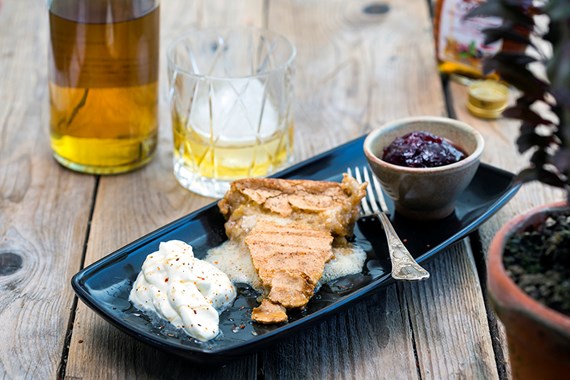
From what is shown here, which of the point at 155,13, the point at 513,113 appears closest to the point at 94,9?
the point at 155,13

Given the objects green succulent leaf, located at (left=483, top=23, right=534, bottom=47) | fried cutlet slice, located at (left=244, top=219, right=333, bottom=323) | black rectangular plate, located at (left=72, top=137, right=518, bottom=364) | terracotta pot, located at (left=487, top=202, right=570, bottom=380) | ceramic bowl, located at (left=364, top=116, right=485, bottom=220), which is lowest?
black rectangular plate, located at (left=72, top=137, right=518, bottom=364)

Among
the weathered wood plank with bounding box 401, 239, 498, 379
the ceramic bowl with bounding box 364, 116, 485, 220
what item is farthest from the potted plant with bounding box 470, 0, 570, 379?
the ceramic bowl with bounding box 364, 116, 485, 220

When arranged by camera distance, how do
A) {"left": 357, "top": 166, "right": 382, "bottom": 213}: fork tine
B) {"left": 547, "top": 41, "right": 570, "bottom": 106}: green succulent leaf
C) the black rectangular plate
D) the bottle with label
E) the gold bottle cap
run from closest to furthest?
{"left": 547, "top": 41, "right": 570, "bottom": 106}: green succulent leaf
the black rectangular plate
{"left": 357, "top": 166, "right": 382, "bottom": 213}: fork tine
the gold bottle cap
the bottle with label

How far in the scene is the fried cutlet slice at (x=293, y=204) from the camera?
145cm

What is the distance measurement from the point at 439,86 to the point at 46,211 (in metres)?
0.98

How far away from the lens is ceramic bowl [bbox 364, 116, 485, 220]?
1.47m

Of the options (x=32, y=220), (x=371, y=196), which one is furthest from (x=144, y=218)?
(x=371, y=196)

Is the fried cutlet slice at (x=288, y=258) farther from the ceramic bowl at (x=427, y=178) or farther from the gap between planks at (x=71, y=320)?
the gap between planks at (x=71, y=320)

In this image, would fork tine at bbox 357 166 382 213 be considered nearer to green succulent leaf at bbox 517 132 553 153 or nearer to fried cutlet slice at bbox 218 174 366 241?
fried cutlet slice at bbox 218 174 366 241

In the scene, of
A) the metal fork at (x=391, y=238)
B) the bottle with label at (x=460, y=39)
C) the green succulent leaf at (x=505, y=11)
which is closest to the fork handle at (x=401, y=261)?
the metal fork at (x=391, y=238)

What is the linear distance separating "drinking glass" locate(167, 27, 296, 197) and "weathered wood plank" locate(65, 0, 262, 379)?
56 millimetres

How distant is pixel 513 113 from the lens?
1024mm

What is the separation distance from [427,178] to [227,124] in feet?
1.40

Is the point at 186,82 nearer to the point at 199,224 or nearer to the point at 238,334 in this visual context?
the point at 199,224
